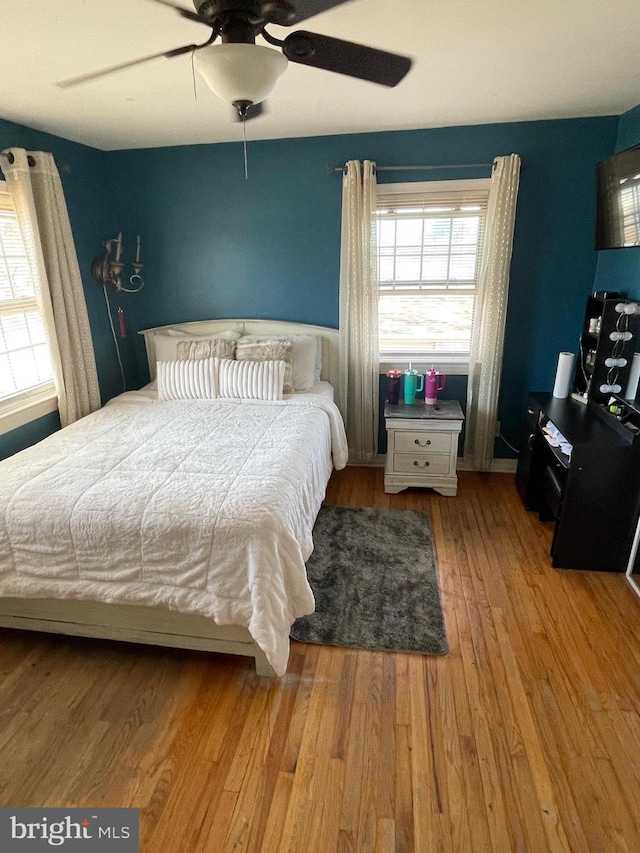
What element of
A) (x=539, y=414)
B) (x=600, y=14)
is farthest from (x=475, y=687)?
(x=600, y=14)

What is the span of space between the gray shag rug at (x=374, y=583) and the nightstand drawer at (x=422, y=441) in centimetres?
44

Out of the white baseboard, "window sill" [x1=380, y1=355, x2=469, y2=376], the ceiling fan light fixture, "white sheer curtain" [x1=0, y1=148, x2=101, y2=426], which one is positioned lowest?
the white baseboard

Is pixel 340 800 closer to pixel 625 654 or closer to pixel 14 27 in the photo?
pixel 625 654

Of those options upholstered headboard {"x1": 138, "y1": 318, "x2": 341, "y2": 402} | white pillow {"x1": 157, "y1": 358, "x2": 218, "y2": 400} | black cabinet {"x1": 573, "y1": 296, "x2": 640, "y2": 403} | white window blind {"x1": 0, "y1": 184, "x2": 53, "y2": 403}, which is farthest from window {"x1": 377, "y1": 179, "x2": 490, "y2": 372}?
white window blind {"x1": 0, "y1": 184, "x2": 53, "y2": 403}

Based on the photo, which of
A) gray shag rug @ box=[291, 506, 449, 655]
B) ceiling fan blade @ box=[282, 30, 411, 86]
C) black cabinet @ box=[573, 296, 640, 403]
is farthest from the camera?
black cabinet @ box=[573, 296, 640, 403]

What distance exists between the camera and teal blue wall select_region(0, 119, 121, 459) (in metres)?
2.76

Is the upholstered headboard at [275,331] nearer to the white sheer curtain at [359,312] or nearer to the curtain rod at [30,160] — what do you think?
the white sheer curtain at [359,312]

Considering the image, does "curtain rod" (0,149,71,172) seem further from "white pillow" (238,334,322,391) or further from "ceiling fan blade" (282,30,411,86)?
"ceiling fan blade" (282,30,411,86)

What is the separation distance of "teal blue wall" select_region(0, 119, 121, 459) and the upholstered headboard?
35 cm

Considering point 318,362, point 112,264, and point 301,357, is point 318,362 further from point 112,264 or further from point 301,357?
point 112,264

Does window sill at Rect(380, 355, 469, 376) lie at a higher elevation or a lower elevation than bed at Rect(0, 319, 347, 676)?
higher

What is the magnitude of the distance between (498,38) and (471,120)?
1.18 metres

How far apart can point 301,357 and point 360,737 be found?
2.27 meters

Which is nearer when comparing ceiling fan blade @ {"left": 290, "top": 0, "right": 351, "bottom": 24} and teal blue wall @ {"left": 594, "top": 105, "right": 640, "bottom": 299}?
ceiling fan blade @ {"left": 290, "top": 0, "right": 351, "bottom": 24}
